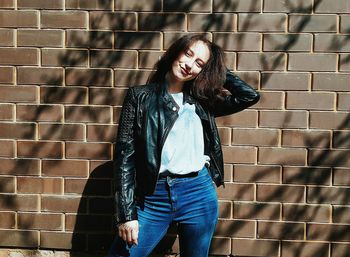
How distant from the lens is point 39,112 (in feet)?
12.4

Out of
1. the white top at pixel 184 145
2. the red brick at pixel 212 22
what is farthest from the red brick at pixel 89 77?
the white top at pixel 184 145

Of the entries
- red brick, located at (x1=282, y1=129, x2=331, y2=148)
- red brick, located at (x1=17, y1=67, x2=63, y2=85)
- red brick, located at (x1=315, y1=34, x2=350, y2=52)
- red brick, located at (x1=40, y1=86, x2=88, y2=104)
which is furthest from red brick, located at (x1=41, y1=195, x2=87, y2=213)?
red brick, located at (x1=315, y1=34, x2=350, y2=52)

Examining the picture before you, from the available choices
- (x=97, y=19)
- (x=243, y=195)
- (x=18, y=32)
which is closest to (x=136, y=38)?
(x=97, y=19)

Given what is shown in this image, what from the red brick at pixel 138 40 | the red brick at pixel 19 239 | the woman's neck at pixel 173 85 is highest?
the red brick at pixel 138 40

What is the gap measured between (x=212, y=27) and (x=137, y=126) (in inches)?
45.8

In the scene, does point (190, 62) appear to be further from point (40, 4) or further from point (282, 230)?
point (282, 230)

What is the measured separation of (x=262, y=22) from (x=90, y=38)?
1189 millimetres

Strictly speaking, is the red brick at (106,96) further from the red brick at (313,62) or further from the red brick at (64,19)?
the red brick at (313,62)

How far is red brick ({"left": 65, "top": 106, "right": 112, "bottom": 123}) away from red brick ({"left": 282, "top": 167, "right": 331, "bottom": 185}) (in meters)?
1.31

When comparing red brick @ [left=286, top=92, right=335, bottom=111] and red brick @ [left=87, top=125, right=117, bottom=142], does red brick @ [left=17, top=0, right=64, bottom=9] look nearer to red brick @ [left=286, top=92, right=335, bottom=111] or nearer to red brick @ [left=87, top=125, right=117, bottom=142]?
red brick @ [left=87, top=125, right=117, bottom=142]

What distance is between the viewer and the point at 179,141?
285 centimetres

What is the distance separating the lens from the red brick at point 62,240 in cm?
391

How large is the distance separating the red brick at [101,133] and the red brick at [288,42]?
1209 millimetres

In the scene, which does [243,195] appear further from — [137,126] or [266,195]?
[137,126]
